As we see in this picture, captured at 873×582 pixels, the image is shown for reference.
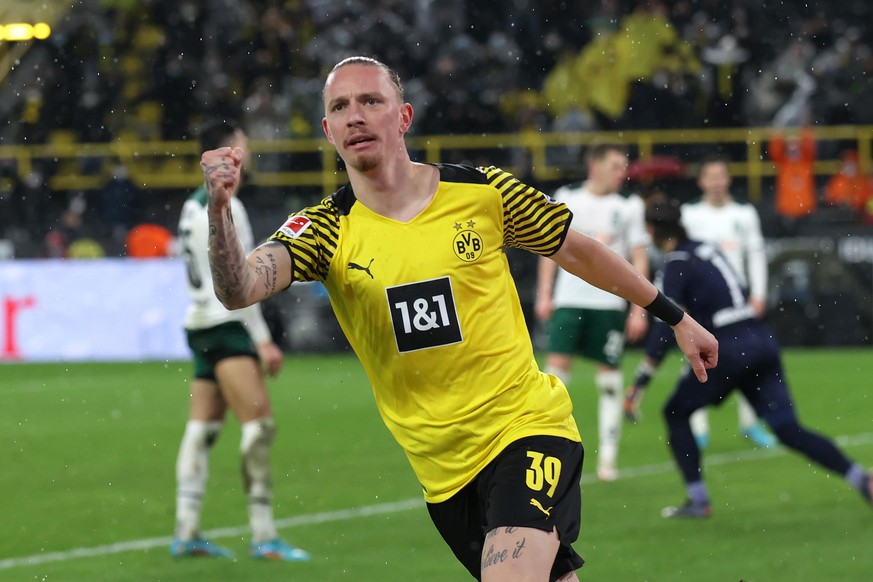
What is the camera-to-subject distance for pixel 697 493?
9242mm

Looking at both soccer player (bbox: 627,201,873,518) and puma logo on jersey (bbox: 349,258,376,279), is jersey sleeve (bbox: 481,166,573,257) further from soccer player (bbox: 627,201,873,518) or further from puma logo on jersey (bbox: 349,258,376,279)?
soccer player (bbox: 627,201,873,518)

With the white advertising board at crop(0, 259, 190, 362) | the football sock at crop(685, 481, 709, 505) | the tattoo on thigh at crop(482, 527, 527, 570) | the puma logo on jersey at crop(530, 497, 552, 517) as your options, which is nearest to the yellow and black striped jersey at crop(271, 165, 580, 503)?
the puma logo on jersey at crop(530, 497, 552, 517)

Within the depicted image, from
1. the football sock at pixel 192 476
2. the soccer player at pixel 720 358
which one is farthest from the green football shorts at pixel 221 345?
the soccer player at pixel 720 358

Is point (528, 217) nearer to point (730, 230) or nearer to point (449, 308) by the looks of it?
point (449, 308)

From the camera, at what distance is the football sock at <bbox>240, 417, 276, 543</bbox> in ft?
26.2

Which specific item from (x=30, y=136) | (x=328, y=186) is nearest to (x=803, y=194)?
(x=328, y=186)

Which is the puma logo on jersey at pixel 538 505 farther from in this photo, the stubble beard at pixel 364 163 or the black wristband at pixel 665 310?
the stubble beard at pixel 364 163

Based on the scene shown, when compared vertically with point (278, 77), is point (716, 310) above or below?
below

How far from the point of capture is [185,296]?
19.7m

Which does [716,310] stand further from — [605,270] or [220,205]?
[220,205]

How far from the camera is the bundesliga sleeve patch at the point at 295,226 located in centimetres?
473

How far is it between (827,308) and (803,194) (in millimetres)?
3502

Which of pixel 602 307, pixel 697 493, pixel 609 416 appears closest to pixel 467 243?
pixel 697 493

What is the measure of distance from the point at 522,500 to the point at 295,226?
3.61 feet
